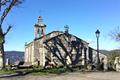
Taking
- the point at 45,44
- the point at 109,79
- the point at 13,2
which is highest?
the point at 13,2

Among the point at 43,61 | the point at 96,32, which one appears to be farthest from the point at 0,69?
the point at 43,61

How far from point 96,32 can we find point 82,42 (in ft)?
87.4

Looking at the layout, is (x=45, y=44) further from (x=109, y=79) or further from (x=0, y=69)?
(x=109, y=79)

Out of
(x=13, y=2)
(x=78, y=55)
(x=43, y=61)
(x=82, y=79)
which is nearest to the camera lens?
(x=82, y=79)

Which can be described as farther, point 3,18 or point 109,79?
point 3,18

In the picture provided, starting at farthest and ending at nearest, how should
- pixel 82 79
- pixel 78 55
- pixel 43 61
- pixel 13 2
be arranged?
pixel 78 55 → pixel 43 61 → pixel 13 2 → pixel 82 79

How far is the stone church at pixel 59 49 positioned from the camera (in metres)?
58.0

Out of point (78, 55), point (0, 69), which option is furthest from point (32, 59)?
point (0, 69)

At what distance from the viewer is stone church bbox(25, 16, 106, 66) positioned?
57994mm

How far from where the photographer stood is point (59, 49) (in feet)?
195

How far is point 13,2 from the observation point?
34406 millimetres

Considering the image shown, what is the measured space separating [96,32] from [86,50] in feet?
89.1

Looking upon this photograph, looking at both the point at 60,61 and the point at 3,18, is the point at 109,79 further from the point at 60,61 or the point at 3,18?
the point at 60,61

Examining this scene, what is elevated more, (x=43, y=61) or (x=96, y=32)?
(x=96, y=32)
